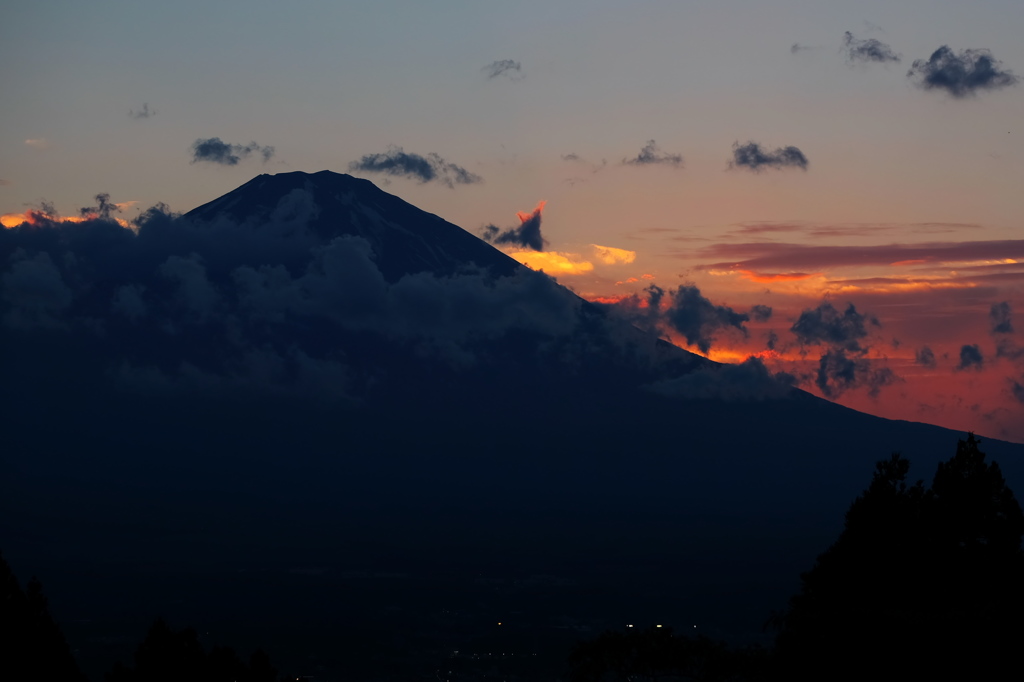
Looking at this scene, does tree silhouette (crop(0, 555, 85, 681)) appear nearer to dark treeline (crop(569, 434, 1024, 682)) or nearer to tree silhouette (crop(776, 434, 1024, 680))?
dark treeline (crop(569, 434, 1024, 682))

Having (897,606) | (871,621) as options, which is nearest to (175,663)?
(871,621)

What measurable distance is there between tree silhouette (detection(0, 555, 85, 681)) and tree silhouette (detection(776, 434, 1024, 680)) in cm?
1713

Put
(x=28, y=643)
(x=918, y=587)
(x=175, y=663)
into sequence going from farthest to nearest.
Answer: (x=918, y=587)
(x=175, y=663)
(x=28, y=643)

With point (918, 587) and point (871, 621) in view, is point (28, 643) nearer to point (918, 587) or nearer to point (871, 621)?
point (871, 621)

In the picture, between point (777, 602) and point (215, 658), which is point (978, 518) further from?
point (777, 602)

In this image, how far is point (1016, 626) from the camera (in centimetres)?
2269

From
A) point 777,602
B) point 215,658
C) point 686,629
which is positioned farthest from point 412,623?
point 215,658

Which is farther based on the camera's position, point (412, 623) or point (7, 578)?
point (412, 623)

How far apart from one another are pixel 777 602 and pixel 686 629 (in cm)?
2630

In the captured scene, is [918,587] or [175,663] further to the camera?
[918,587]

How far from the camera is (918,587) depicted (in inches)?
1175

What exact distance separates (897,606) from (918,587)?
2728mm

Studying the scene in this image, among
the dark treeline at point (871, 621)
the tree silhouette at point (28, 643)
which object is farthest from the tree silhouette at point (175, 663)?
the tree silhouette at point (28, 643)

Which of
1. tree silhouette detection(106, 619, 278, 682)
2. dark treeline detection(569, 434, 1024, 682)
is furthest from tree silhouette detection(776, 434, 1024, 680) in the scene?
tree silhouette detection(106, 619, 278, 682)
